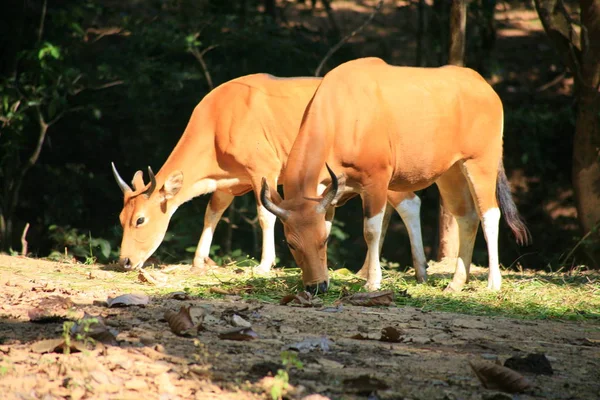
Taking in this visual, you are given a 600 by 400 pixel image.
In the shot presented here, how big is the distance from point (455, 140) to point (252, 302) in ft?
8.52

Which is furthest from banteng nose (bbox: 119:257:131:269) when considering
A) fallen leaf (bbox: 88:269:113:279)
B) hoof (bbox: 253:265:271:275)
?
hoof (bbox: 253:265:271:275)

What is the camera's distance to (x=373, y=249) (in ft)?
24.1

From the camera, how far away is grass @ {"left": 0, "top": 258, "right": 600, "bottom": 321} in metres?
6.57

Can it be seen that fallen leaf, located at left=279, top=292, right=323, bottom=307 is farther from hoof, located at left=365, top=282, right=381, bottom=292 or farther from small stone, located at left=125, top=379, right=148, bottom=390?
small stone, located at left=125, top=379, right=148, bottom=390

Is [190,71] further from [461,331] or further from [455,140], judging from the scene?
[461,331]

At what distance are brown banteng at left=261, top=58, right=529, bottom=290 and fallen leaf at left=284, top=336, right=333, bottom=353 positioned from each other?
206cm

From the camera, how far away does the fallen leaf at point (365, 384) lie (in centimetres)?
387

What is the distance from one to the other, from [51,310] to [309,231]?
7.17ft

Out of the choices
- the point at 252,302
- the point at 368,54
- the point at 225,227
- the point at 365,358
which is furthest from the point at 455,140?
the point at 368,54

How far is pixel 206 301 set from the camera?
5.96 meters

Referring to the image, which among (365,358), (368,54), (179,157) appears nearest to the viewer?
(365,358)

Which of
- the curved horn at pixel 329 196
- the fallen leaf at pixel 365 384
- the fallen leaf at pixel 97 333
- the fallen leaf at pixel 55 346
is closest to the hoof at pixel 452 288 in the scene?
the curved horn at pixel 329 196

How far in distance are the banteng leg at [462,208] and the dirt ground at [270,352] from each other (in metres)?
1.75

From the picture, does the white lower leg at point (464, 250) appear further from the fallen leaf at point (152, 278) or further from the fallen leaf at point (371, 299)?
the fallen leaf at point (152, 278)
